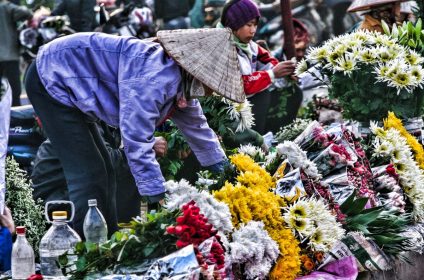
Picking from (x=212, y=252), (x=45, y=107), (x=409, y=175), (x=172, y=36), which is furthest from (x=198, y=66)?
(x=409, y=175)

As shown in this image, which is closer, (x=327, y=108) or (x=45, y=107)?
(x=45, y=107)

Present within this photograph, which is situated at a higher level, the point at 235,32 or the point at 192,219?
the point at 192,219

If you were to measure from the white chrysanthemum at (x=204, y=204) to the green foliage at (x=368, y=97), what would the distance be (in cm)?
296

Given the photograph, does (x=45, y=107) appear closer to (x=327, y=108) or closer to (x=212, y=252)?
(x=212, y=252)

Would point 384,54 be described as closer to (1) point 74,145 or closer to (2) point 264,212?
(1) point 74,145

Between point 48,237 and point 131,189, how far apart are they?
238cm

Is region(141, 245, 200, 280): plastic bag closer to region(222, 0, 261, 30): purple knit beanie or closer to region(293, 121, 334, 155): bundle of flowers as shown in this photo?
region(293, 121, 334, 155): bundle of flowers

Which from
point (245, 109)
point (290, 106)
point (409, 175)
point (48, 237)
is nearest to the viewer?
point (48, 237)

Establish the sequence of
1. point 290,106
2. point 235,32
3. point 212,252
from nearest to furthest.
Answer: point 212,252
point 235,32
point 290,106

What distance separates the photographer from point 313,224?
537cm

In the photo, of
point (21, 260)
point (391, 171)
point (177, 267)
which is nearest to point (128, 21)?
point (391, 171)

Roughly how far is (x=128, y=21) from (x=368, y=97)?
4.64 meters

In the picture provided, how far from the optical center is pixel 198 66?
5.48 metres

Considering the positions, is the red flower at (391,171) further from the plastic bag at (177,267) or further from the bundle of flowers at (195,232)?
the plastic bag at (177,267)
